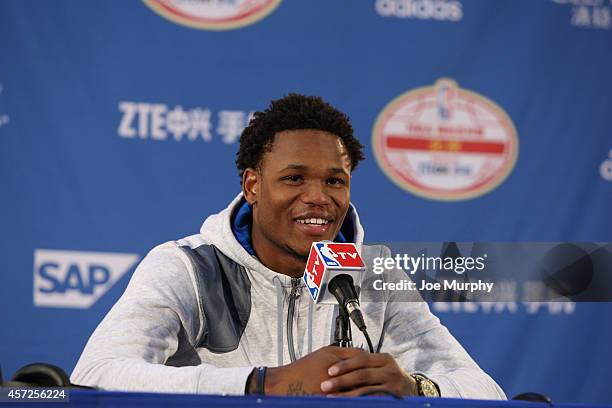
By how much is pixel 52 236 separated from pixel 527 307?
1.74 metres

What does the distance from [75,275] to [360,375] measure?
163cm

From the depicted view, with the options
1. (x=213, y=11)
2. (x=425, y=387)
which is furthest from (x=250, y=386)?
(x=213, y=11)

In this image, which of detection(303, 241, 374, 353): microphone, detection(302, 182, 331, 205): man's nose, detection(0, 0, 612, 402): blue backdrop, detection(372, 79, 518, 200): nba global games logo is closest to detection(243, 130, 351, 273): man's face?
detection(302, 182, 331, 205): man's nose

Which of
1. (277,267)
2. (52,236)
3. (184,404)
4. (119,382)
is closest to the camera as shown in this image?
(184,404)

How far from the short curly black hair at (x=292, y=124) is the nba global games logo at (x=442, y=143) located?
854mm

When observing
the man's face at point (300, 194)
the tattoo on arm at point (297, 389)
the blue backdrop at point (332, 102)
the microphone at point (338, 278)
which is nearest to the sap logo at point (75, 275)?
the blue backdrop at point (332, 102)

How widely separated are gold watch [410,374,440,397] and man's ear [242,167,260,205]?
732 millimetres

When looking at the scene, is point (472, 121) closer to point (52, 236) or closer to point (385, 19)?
point (385, 19)

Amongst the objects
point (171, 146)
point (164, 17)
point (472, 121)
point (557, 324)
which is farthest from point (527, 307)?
point (164, 17)

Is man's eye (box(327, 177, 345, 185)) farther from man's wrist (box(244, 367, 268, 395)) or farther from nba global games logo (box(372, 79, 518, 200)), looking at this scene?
nba global games logo (box(372, 79, 518, 200))

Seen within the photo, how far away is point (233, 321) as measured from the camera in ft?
7.25

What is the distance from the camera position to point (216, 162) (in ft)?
10.2

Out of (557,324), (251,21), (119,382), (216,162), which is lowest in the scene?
(557,324)

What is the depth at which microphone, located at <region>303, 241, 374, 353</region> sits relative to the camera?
1.66 metres
